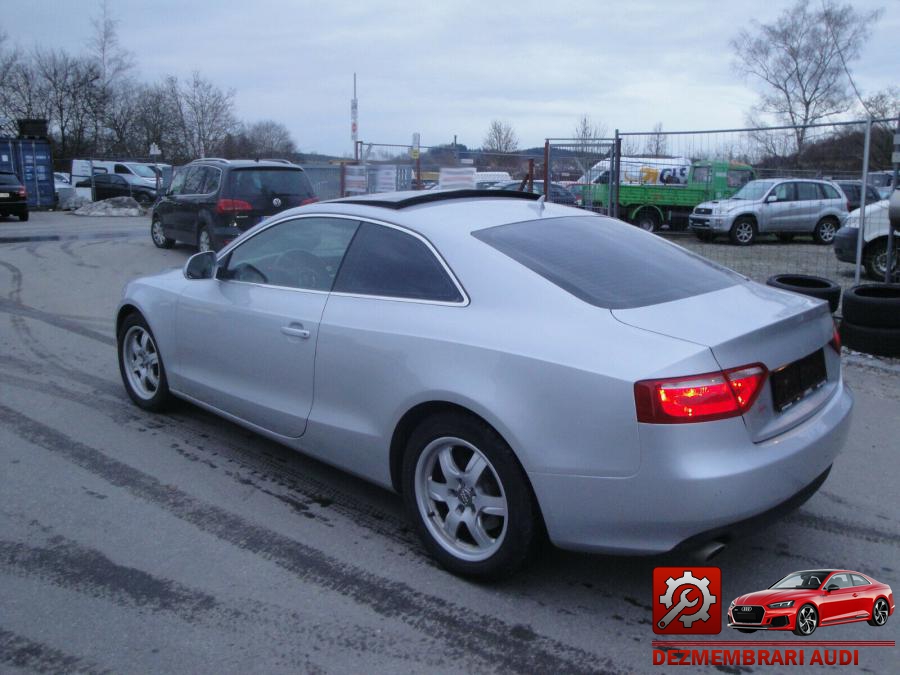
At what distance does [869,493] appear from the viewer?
175 inches

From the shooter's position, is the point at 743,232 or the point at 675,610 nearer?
the point at 675,610

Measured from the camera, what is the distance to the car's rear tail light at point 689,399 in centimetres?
287

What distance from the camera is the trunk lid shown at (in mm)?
3061

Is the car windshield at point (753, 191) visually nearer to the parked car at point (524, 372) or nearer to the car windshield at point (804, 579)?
the parked car at point (524, 372)

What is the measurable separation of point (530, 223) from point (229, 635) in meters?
2.34

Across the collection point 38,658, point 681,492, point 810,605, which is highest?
point 681,492

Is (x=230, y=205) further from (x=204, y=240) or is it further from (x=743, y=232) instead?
(x=743, y=232)

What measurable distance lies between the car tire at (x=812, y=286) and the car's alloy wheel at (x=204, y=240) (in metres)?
9.20

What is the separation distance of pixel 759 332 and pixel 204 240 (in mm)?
11937

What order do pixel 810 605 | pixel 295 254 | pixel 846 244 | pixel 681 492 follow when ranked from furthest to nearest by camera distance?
pixel 846 244, pixel 295 254, pixel 810 605, pixel 681 492

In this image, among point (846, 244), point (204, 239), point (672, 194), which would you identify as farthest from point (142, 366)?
point (672, 194)

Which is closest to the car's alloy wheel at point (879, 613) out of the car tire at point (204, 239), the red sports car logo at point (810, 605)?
the red sports car logo at point (810, 605)

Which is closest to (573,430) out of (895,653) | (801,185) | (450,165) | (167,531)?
(895,653)

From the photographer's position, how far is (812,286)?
7.61 m
